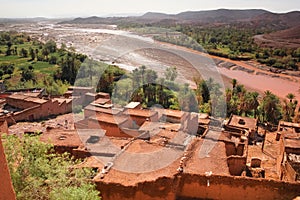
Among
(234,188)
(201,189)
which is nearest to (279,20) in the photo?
(234,188)

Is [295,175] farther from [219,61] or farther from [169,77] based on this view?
[219,61]

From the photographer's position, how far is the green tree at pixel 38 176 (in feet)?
26.9

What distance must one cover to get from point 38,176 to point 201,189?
5.58 m

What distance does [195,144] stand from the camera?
1463 centimetres

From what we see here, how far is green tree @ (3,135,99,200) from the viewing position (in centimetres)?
820

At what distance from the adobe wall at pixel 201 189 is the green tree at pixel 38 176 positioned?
1.26m

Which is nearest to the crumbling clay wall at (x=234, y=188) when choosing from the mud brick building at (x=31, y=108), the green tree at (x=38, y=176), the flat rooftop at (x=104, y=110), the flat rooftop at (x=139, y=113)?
the green tree at (x=38, y=176)

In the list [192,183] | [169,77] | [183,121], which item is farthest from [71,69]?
[192,183]

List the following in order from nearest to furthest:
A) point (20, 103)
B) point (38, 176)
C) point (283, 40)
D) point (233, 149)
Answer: point (38, 176), point (233, 149), point (20, 103), point (283, 40)

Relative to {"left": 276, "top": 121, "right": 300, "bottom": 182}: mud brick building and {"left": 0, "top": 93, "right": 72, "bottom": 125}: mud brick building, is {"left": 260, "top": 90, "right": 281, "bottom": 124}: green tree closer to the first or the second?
{"left": 276, "top": 121, "right": 300, "bottom": 182}: mud brick building

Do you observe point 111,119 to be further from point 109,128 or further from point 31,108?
point 31,108

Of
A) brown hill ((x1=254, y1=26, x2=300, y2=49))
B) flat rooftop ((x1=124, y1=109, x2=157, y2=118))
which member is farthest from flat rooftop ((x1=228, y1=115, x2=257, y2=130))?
brown hill ((x1=254, y1=26, x2=300, y2=49))

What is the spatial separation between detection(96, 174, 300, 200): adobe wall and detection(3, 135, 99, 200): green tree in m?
1.26

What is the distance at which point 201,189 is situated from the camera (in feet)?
36.7
